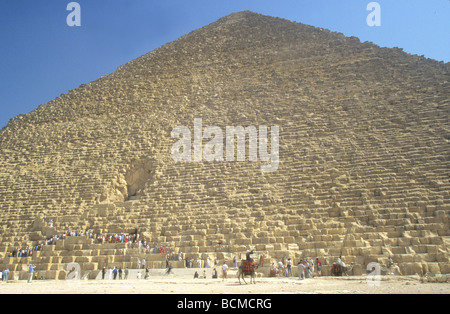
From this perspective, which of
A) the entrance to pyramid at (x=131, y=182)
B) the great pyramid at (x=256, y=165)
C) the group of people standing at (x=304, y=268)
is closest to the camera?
the group of people standing at (x=304, y=268)

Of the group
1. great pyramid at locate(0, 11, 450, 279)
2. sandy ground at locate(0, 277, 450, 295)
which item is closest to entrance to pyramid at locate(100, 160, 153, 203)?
great pyramid at locate(0, 11, 450, 279)

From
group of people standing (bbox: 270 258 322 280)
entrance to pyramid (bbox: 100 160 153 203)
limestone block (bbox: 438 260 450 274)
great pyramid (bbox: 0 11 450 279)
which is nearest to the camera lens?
limestone block (bbox: 438 260 450 274)

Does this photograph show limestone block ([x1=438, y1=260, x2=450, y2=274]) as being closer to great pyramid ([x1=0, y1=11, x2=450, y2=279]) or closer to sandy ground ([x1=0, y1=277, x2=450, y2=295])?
great pyramid ([x1=0, y1=11, x2=450, y2=279])

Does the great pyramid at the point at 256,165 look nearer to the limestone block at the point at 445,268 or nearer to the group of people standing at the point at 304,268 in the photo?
the limestone block at the point at 445,268

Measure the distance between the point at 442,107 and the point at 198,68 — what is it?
31.7ft

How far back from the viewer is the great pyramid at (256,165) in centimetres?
793

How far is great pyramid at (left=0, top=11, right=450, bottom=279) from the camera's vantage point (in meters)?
7.93

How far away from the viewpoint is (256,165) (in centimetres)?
1026

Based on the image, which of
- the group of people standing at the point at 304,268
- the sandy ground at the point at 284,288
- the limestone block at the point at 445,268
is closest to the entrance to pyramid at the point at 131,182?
the group of people standing at the point at 304,268

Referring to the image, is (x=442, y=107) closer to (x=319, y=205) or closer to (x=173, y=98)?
(x=319, y=205)

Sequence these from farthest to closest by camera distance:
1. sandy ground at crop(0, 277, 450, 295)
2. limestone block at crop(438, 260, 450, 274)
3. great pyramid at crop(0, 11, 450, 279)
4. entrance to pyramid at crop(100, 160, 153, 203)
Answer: entrance to pyramid at crop(100, 160, 153, 203), great pyramid at crop(0, 11, 450, 279), limestone block at crop(438, 260, 450, 274), sandy ground at crop(0, 277, 450, 295)

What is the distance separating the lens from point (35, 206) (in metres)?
11.4

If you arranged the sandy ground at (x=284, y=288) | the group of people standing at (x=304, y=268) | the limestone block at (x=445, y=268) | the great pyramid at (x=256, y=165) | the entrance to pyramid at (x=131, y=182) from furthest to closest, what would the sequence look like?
the entrance to pyramid at (x=131, y=182) < the great pyramid at (x=256, y=165) < the group of people standing at (x=304, y=268) < the limestone block at (x=445, y=268) < the sandy ground at (x=284, y=288)

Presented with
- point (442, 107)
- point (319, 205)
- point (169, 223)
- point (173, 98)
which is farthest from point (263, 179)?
point (173, 98)
